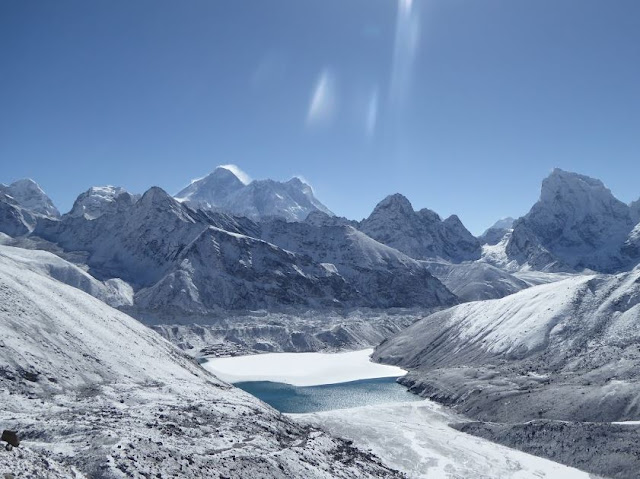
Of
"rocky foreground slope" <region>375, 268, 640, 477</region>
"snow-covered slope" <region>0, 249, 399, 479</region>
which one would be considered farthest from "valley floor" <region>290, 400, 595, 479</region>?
"snow-covered slope" <region>0, 249, 399, 479</region>

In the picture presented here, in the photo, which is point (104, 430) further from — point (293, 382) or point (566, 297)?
point (566, 297)

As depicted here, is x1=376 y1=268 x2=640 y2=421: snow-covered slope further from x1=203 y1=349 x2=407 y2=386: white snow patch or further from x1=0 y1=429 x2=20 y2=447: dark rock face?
x1=0 y1=429 x2=20 y2=447: dark rock face

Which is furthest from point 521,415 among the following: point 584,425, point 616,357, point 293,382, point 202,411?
point 293,382

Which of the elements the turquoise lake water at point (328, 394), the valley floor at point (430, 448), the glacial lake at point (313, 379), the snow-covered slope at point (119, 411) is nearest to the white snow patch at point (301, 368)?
the glacial lake at point (313, 379)

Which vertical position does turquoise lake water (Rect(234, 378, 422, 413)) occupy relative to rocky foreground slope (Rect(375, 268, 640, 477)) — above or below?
below

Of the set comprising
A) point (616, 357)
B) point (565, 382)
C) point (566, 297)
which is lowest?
point (565, 382)

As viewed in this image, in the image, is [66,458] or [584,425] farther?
[584,425]
